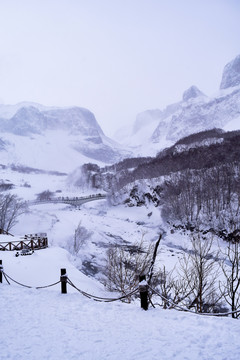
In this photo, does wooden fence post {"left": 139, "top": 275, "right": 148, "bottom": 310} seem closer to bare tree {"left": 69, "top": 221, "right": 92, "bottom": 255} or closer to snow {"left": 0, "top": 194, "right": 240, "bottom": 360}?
snow {"left": 0, "top": 194, "right": 240, "bottom": 360}

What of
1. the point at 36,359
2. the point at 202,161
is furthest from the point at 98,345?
the point at 202,161

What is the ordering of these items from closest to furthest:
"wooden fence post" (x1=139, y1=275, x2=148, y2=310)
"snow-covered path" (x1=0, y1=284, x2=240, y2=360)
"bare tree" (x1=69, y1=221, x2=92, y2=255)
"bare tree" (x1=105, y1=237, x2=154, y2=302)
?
"snow-covered path" (x1=0, y1=284, x2=240, y2=360) → "wooden fence post" (x1=139, y1=275, x2=148, y2=310) → "bare tree" (x1=105, y1=237, x2=154, y2=302) → "bare tree" (x1=69, y1=221, x2=92, y2=255)

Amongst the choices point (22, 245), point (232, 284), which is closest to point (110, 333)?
point (232, 284)

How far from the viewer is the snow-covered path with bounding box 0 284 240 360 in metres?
4.89

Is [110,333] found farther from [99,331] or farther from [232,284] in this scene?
[232,284]

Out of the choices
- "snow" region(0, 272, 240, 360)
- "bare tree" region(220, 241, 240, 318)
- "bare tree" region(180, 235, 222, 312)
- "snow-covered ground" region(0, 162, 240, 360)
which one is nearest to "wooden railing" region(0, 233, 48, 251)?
"snow-covered ground" region(0, 162, 240, 360)

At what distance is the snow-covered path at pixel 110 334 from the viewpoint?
4.89 meters

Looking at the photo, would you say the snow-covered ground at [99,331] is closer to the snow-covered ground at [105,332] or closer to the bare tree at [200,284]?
the snow-covered ground at [105,332]

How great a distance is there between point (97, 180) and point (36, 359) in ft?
411

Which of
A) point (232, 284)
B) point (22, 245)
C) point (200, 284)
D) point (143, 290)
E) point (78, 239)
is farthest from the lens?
point (78, 239)

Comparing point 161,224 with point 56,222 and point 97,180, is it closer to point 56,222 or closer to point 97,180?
point 56,222

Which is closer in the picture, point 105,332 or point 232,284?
point 105,332

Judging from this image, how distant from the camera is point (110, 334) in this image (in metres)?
5.76

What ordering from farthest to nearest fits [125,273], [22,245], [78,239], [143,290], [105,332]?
[78,239]
[22,245]
[125,273]
[143,290]
[105,332]
